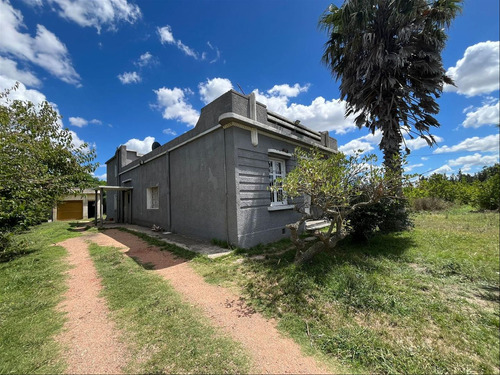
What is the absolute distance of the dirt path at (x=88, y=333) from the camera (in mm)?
2180

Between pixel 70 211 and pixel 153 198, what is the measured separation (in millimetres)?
16632

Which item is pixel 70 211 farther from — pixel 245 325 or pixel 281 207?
pixel 245 325

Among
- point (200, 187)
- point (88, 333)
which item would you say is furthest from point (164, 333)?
point (200, 187)

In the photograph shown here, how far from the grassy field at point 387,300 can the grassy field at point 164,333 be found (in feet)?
3.02

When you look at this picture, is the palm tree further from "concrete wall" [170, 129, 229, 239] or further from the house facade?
the house facade

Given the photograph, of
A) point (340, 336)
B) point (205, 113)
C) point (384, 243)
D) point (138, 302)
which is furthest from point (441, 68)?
point (138, 302)

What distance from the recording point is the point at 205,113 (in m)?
7.51

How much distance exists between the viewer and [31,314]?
3178 millimetres

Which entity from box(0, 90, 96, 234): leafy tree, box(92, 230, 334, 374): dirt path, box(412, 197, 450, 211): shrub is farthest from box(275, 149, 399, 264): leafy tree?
box(412, 197, 450, 211): shrub

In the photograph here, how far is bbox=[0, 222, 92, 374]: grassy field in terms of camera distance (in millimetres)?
2215

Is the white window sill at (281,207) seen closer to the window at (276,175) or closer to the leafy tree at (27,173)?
the window at (276,175)

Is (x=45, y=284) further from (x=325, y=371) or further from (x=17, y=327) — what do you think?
(x=325, y=371)

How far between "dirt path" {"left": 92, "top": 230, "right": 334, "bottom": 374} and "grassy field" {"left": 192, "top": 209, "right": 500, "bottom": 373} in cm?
22

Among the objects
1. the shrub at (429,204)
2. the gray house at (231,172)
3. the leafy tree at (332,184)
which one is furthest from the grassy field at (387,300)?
the shrub at (429,204)
